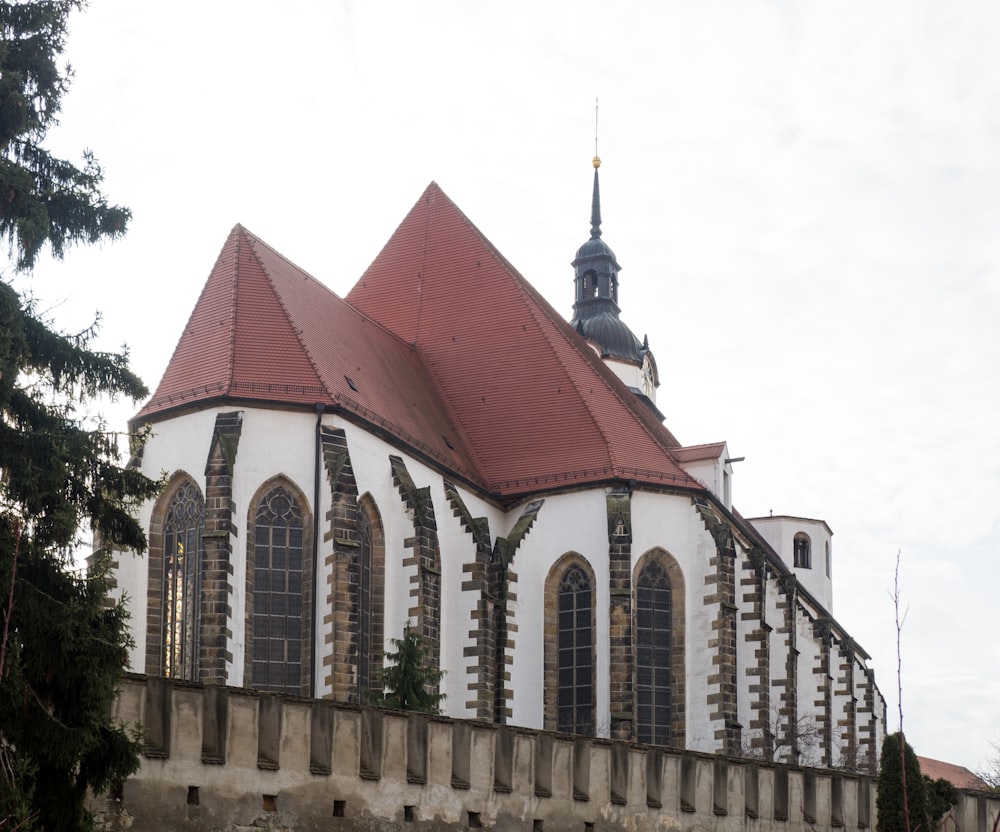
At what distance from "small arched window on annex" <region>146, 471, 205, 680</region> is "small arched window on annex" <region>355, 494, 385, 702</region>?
3011mm

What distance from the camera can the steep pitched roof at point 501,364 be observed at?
38.1 meters

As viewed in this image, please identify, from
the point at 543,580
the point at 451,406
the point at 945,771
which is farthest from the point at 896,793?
the point at 945,771

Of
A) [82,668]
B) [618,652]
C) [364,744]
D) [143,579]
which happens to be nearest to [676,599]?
[618,652]

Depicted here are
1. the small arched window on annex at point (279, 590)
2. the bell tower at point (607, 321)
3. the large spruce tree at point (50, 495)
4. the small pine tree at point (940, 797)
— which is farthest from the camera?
the bell tower at point (607, 321)

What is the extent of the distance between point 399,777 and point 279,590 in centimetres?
1420

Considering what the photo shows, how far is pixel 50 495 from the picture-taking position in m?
17.9

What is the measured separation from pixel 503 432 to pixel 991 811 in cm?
1770

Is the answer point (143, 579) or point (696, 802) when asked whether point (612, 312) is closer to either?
point (143, 579)

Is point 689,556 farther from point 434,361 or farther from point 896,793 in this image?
point 896,793

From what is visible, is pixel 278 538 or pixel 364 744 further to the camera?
pixel 278 538

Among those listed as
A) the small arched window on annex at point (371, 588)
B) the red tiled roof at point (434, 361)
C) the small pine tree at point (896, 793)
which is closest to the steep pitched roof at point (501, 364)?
the red tiled roof at point (434, 361)

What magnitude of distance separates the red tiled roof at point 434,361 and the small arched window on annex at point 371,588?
5.80ft

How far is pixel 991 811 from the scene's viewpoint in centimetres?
2341

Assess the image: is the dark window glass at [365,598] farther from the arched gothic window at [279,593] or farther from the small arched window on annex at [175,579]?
the small arched window on annex at [175,579]
